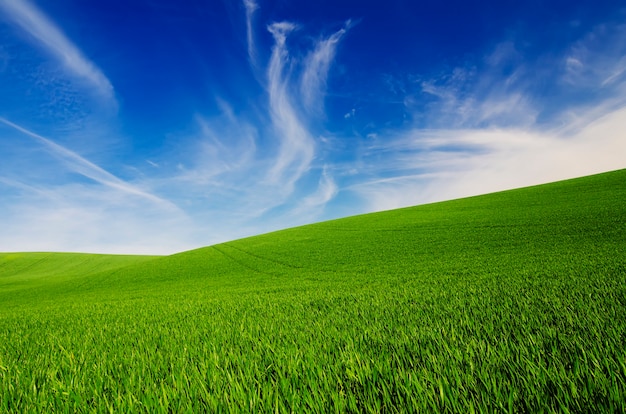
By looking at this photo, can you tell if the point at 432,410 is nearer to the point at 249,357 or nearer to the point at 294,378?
the point at 294,378

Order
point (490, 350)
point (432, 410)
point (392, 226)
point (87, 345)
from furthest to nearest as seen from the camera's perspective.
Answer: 1. point (392, 226)
2. point (87, 345)
3. point (490, 350)
4. point (432, 410)

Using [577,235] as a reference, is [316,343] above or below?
above

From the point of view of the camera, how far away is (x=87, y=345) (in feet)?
13.8

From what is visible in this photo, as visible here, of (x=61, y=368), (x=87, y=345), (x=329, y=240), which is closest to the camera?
(x=61, y=368)

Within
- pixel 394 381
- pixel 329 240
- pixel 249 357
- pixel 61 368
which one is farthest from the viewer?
pixel 329 240

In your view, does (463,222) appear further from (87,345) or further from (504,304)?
(87,345)

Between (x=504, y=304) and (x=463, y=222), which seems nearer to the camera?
(x=504, y=304)

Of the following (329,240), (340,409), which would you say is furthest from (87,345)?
(329,240)

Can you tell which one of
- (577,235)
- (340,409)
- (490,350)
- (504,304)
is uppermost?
(340,409)

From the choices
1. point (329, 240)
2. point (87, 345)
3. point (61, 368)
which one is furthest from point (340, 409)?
point (329, 240)

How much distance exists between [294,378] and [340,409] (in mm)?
646

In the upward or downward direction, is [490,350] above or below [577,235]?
above

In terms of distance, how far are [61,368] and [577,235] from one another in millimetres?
21970

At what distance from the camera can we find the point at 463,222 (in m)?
26.6
